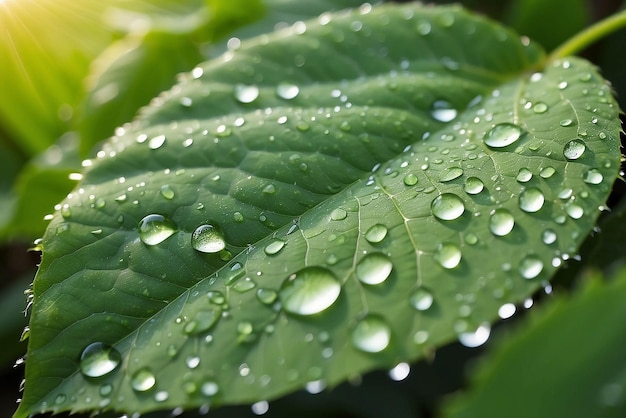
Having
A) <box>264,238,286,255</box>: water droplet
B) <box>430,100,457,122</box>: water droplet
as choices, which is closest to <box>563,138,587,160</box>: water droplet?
<box>430,100,457,122</box>: water droplet

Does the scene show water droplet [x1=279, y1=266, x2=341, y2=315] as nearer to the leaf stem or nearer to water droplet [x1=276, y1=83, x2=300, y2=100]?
water droplet [x1=276, y1=83, x2=300, y2=100]

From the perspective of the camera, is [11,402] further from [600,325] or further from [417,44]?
[600,325]

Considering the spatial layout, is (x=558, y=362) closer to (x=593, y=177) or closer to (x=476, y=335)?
(x=476, y=335)

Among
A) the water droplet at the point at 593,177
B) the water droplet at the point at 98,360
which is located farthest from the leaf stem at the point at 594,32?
the water droplet at the point at 98,360

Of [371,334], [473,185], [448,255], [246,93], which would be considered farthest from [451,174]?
[246,93]

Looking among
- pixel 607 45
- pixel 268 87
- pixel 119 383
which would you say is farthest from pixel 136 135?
pixel 607 45

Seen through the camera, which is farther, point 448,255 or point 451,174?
point 451,174

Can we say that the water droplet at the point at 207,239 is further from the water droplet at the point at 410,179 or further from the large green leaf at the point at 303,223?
the water droplet at the point at 410,179
